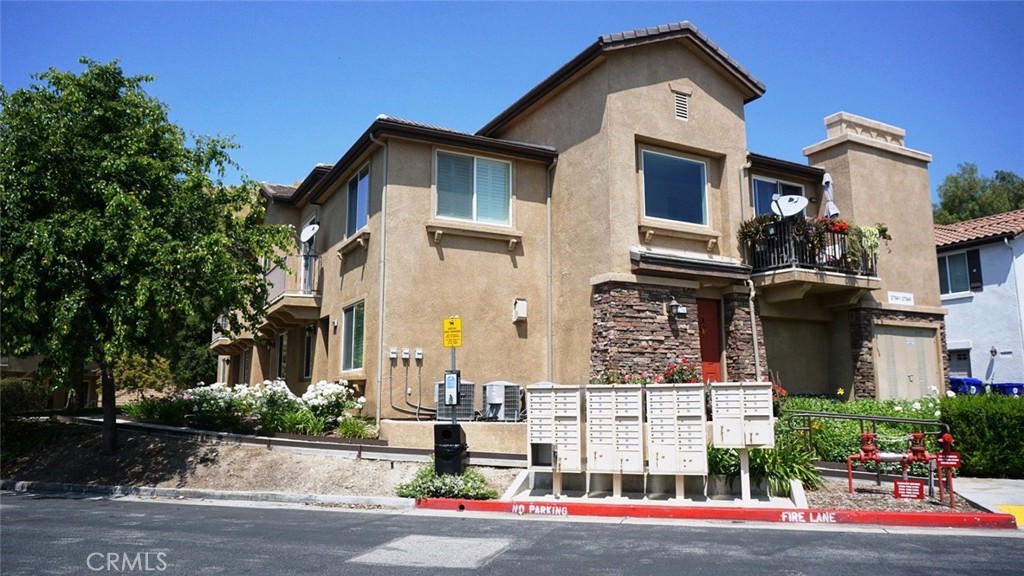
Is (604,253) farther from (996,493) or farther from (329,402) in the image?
(996,493)

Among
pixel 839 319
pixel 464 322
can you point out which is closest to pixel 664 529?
pixel 464 322

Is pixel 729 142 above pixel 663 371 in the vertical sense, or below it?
above

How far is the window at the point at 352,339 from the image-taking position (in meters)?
17.3

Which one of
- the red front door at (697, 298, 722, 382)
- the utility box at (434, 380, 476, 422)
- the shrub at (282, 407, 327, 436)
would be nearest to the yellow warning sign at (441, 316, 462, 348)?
the utility box at (434, 380, 476, 422)

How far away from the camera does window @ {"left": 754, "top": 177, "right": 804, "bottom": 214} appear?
19750mm

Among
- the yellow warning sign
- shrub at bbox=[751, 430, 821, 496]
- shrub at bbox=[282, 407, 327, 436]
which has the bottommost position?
shrub at bbox=[751, 430, 821, 496]

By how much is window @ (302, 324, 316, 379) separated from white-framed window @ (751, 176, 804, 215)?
42.0 ft

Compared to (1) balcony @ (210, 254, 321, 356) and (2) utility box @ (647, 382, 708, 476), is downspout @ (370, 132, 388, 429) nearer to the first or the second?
(1) balcony @ (210, 254, 321, 356)

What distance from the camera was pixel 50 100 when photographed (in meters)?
14.0

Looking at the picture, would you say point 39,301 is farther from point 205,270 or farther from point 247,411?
point 247,411

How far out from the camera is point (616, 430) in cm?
1077

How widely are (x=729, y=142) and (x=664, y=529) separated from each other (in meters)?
11.5

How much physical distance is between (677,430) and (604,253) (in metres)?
6.10

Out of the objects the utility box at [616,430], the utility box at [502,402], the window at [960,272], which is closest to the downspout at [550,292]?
the utility box at [502,402]
